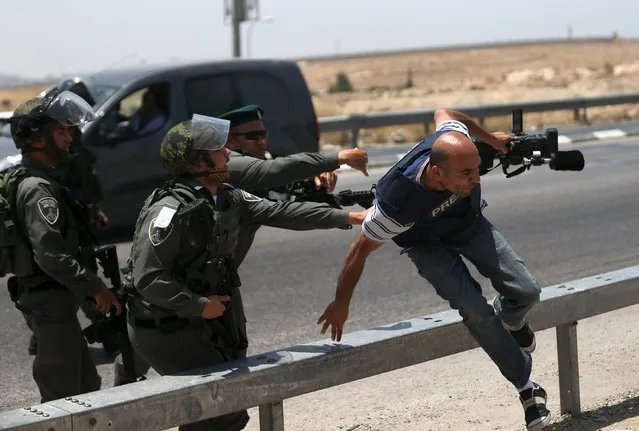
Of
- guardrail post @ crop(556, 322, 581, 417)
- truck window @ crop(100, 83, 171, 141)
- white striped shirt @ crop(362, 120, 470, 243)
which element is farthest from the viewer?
truck window @ crop(100, 83, 171, 141)

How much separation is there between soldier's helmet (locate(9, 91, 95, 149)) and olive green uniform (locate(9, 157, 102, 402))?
0.13 metres

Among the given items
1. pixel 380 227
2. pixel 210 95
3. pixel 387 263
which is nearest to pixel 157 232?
pixel 380 227

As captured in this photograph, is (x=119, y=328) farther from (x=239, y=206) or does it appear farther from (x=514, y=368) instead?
(x=514, y=368)

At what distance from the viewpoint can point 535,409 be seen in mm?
5320

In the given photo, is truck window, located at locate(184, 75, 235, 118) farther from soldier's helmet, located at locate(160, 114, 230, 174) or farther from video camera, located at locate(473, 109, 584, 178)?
soldier's helmet, located at locate(160, 114, 230, 174)

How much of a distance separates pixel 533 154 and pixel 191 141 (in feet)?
5.58

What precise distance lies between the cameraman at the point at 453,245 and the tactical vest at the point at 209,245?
455 mm

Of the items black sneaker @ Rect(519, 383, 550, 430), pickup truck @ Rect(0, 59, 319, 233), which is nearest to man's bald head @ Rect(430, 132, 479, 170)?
black sneaker @ Rect(519, 383, 550, 430)

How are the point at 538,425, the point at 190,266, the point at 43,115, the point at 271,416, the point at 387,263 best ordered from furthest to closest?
the point at 387,263
the point at 43,115
the point at 538,425
the point at 271,416
the point at 190,266

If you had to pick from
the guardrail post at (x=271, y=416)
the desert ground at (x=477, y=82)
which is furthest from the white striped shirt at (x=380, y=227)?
the desert ground at (x=477, y=82)

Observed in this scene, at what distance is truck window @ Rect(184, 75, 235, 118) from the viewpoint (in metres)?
13.4

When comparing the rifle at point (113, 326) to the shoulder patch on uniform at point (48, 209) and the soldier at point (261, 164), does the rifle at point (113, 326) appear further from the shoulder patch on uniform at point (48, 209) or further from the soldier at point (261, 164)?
the soldier at point (261, 164)

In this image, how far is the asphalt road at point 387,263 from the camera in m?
8.43

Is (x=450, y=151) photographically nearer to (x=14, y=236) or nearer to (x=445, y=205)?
(x=445, y=205)
